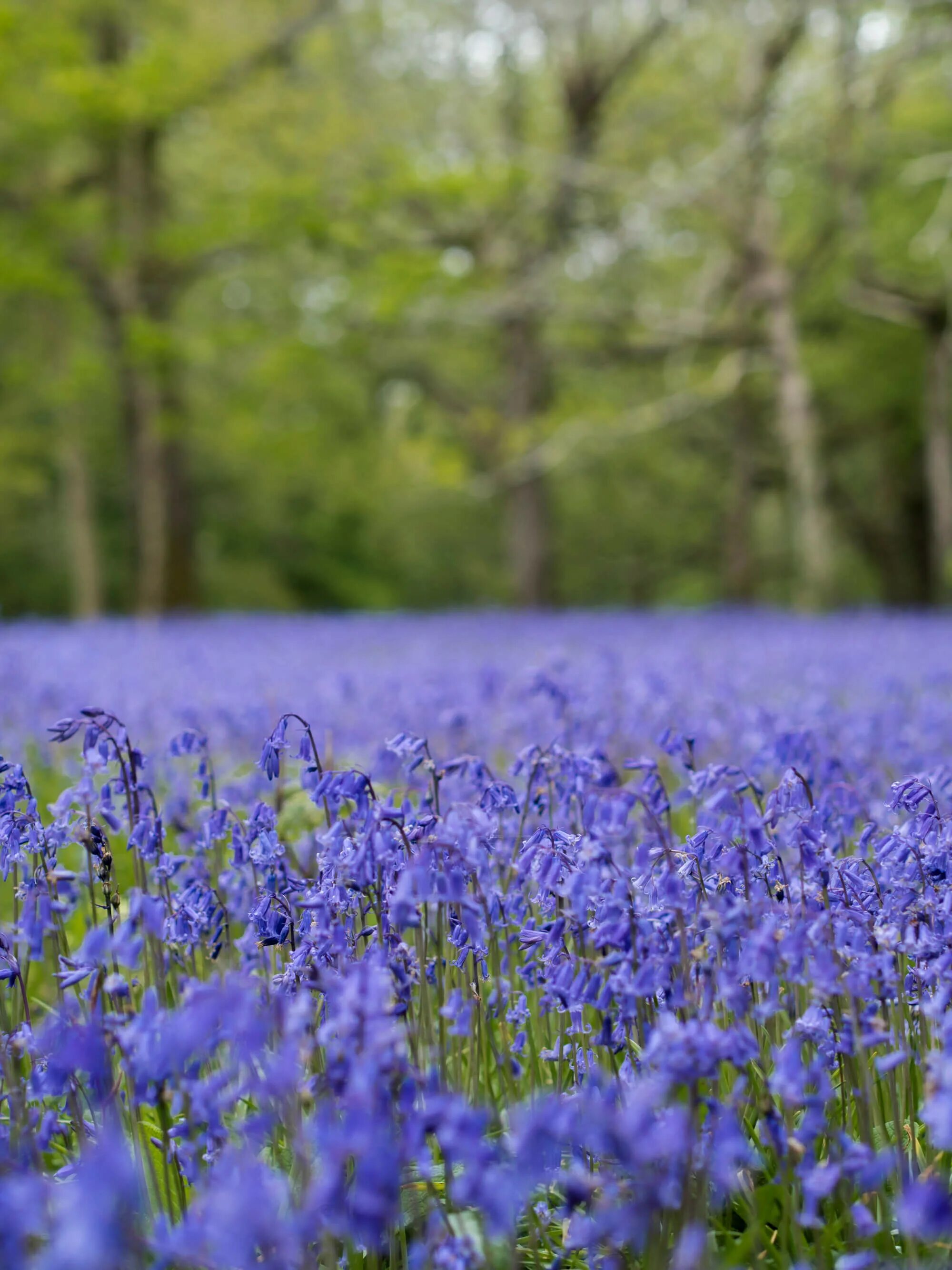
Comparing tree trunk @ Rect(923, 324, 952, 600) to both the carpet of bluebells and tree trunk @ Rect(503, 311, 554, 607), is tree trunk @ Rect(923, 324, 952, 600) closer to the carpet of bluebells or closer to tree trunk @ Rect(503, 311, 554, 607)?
tree trunk @ Rect(503, 311, 554, 607)

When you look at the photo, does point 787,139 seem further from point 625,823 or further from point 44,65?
point 625,823

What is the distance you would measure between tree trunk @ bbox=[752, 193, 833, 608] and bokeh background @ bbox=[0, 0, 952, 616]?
5cm

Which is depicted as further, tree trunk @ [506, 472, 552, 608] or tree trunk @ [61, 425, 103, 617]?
tree trunk @ [506, 472, 552, 608]

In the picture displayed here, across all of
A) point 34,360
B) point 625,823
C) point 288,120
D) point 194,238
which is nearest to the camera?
point 625,823

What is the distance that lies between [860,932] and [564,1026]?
0.70m

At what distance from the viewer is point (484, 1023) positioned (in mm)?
2506

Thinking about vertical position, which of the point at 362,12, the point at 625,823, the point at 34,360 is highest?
the point at 362,12

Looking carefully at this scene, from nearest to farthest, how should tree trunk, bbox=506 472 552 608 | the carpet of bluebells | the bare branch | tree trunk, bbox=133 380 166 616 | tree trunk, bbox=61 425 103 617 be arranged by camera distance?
the carpet of bluebells, the bare branch, tree trunk, bbox=133 380 166 616, tree trunk, bbox=61 425 103 617, tree trunk, bbox=506 472 552 608

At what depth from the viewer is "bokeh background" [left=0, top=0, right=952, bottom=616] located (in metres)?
15.5

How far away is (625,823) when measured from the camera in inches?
81.7

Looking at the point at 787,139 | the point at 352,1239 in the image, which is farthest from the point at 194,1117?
the point at 787,139

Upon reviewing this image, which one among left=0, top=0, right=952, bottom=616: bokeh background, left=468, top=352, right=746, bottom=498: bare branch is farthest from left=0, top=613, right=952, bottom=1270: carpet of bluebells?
left=468, top=352, right=746, bottom=498: bare branch

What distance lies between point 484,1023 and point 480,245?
17231 mm

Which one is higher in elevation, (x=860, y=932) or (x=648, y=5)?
(x=648, y=5)
